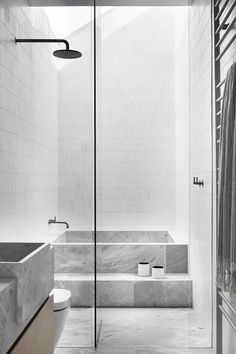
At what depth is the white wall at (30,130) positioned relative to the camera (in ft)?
9.10

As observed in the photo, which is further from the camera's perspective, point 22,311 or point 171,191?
point 171,191

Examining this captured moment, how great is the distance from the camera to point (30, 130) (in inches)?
117

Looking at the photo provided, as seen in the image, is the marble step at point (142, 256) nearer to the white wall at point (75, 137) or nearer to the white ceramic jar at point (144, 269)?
the white ceramic jar at point (144, 269)

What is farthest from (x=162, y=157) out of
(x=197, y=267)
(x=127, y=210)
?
(x=197, y=267)

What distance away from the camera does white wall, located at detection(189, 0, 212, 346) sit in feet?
10.1

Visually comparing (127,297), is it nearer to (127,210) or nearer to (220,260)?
(127,210)

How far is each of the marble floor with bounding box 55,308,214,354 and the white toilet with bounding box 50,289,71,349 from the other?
11 centimetres

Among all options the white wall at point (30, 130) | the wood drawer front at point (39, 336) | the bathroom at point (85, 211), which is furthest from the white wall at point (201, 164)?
the wood drawer front at point (39, 336)

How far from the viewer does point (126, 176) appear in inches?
190

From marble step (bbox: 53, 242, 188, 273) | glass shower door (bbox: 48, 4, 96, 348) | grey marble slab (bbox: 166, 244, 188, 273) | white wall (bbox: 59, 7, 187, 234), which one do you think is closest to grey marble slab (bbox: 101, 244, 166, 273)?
marble step (bbox: 53, 242, 188, 273)

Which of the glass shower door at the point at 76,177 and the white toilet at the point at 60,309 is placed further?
the glass shower door at the point at 76,177

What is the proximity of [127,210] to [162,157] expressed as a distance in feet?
2.39

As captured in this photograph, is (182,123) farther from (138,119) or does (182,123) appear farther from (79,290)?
(79,290)

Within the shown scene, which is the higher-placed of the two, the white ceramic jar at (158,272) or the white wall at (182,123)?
the white wall at (182,123)
